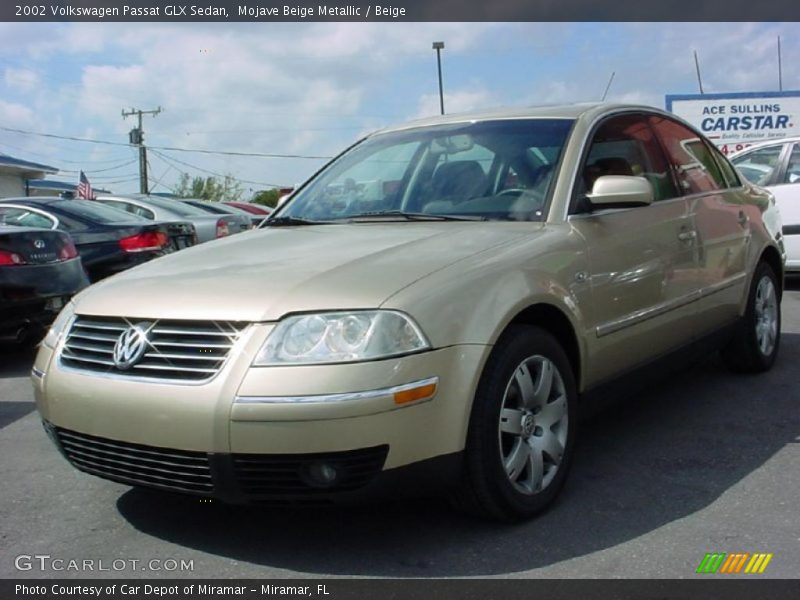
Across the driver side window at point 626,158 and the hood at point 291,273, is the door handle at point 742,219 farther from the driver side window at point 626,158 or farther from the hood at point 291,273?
the hood at point 291,273

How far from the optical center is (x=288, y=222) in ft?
14.6

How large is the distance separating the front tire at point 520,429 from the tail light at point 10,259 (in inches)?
181

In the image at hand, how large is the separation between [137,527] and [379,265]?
1.38 m

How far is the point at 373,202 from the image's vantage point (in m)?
4.33

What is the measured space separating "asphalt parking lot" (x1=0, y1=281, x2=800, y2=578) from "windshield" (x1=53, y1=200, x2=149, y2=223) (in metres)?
4.57

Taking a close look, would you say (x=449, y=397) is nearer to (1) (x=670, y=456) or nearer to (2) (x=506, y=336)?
(2) (x=506, y=336)

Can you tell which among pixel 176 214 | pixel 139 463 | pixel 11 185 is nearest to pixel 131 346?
pixel 139 463

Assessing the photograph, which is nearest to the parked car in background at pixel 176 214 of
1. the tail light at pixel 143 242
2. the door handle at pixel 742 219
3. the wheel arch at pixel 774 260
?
the tail light at pixel 143 242

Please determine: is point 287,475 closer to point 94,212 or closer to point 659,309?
point 659,309

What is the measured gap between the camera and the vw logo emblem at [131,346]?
304 cm

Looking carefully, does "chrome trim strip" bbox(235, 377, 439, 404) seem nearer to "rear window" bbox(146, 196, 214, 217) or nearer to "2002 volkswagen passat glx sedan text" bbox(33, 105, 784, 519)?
"2002 volkswagen passat glx sedan text" bbox(33, 105, 784, 519)

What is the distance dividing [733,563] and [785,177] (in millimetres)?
7342

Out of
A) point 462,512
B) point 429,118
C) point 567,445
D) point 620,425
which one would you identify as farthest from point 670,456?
point 429,118

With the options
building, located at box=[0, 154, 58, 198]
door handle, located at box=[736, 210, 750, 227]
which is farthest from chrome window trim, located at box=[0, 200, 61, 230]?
building, located at box=[0, 154, 58, 198]
